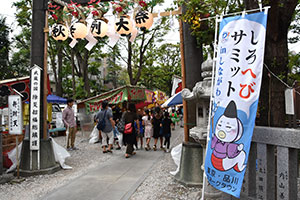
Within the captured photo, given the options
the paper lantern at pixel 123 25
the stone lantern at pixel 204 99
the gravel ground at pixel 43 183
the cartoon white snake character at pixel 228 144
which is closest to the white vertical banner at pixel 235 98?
the cartoon white snake character at pixel 228 144

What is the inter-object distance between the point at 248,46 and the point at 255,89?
59cm

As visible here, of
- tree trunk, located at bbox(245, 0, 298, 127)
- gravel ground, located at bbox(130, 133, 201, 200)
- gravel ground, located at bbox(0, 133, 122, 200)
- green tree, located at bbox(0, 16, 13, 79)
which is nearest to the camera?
tree trunk, located at bbox(245, 0, 298, 127)

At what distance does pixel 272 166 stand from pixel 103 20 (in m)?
4.70

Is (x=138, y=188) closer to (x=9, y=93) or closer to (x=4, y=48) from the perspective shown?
(x=9, y=93)

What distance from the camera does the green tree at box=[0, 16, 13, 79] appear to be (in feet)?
53.3

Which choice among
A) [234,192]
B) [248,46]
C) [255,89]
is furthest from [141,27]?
[234,192]

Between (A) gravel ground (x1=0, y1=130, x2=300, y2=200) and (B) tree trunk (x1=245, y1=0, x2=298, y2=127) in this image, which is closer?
(B) tree trunk (x1=245, y1=0, x2=298, y2=127)

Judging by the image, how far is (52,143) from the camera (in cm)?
646

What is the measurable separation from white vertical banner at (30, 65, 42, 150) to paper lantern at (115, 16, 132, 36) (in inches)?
101

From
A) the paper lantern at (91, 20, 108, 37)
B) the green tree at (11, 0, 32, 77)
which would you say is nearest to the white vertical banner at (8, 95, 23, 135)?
the paper lantern at (91, 20, 108, 37)

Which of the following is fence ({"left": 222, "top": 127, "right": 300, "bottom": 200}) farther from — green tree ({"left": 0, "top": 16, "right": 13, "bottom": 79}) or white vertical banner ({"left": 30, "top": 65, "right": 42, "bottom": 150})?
green tree ({"left": 0, "top": 16, "right": 13, "bottom": 79})

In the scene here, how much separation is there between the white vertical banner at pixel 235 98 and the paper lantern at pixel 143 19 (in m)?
2.35

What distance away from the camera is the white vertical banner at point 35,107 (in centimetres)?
590

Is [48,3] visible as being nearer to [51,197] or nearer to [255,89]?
[51,197]
